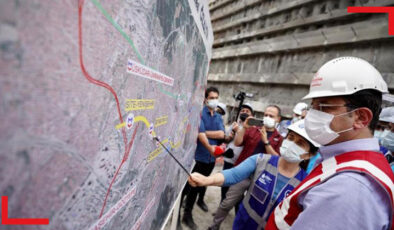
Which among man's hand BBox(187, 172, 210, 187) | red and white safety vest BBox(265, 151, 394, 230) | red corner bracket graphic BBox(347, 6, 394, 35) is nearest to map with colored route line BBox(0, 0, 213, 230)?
man's hand BBox(187, 172, 210, 187)

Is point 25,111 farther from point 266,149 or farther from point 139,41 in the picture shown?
point 266,149

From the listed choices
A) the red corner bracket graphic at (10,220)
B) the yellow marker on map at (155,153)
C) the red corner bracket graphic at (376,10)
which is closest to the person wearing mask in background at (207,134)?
the yellow marker on map at (155,153)

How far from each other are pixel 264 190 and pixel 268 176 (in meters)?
0.10

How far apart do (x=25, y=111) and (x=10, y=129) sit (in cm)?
3

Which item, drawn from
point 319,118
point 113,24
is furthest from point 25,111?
point 319,118

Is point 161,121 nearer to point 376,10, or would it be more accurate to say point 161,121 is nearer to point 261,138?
point 261,138

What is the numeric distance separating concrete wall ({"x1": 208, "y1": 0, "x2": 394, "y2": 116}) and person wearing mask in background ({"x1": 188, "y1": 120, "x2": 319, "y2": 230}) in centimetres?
460

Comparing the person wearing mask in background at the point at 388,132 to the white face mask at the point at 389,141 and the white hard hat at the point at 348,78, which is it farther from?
the white hard hat at the point at 348,78

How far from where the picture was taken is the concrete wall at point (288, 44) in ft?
15.5

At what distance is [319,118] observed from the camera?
96 centimetres

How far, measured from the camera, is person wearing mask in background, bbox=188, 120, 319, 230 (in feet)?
4.26

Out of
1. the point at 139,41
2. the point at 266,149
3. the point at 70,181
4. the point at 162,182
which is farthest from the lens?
the point at 266,149

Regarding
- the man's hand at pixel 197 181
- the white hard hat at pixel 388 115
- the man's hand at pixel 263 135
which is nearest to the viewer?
the man's hand at pixel 197 181

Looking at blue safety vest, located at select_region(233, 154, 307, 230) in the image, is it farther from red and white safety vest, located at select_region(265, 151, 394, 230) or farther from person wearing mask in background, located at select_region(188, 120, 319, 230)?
red and white safety vest, located at select_region(265, 151, 394, 230)
